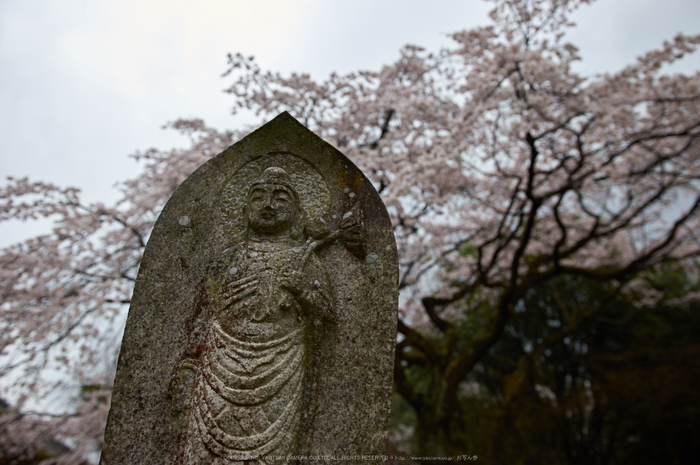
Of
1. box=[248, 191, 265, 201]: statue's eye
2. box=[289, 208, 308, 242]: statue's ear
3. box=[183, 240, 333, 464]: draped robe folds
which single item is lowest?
box=[183, 240, 333, 464]: draped robe folds

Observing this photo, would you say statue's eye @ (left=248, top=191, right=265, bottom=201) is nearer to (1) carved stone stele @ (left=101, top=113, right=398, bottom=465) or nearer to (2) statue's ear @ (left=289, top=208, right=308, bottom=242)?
(1) carved stone stele @ (left=101, top=113, right=398, bottom=465)

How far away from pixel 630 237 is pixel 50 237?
446 inches

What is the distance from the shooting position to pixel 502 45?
212 inches

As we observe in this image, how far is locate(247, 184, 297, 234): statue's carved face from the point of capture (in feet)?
8.70

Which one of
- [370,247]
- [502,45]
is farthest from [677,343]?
[370,247]

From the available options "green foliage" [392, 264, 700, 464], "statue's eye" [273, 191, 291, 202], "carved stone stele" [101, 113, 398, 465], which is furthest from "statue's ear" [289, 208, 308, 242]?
"green foliage" [392, 264, 700, 464]

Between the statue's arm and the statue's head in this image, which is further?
the statue's head

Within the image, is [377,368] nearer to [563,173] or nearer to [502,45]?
[502,45]

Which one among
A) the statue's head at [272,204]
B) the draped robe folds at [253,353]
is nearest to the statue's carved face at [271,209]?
the statue's head at [272,204]

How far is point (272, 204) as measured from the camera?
265 centimetres

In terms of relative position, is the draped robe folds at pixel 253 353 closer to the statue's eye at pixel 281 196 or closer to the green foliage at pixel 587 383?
the statue's eye at pixel 281 196

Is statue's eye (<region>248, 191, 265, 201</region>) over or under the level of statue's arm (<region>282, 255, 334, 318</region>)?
over

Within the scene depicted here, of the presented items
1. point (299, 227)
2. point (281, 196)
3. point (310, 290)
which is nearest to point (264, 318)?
point (310, 290)

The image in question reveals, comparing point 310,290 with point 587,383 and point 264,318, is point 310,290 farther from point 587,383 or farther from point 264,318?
point 587,383
